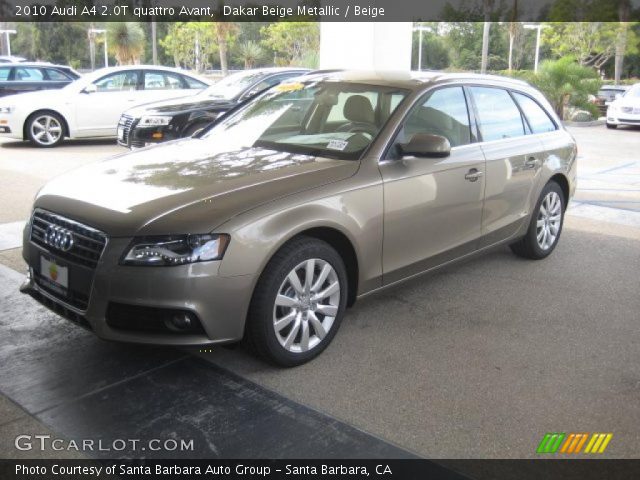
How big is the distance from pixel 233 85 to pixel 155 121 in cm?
183

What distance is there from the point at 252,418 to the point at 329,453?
47 centimetres

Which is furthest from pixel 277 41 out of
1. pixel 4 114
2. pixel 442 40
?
pixel 4 114

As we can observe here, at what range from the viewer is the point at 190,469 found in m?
2.96

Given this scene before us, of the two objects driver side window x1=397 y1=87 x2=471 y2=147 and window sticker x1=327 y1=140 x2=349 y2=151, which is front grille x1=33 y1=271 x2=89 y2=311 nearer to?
window sticker x1=327 y1=140 x2=349 y2=151

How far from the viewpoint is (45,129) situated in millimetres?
13289

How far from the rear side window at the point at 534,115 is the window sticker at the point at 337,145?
202 centimetres

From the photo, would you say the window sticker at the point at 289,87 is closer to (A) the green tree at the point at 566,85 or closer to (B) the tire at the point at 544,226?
(B) the tire at the point at 544,226

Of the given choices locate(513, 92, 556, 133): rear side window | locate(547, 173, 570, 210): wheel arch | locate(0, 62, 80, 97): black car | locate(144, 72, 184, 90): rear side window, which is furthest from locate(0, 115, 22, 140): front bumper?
locate(547, 173, 570, 210): wheel arch

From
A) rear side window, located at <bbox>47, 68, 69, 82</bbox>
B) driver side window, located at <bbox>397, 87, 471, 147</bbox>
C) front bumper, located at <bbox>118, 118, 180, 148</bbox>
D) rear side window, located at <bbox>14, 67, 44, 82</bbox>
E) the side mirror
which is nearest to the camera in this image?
the side mirror

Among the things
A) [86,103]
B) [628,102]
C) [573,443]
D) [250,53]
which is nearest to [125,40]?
Answer: [250,53]

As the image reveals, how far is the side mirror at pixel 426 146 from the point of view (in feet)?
14.0

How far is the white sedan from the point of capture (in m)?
13.1

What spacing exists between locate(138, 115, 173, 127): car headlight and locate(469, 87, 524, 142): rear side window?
6.39 meters

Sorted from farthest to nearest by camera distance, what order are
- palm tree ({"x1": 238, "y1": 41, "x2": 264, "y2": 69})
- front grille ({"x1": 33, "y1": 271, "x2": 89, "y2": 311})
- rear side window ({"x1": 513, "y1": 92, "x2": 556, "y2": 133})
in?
palm tree ({"x1": 238, "y1": 41, "x2": 264, "y2": 69})
rear side window ({"x1": 513, "y1": 92, "x2": 556, "y2": 133})
front grille ({"x1": 33, "y1": 271, "x2": 89, "y2": 311})
